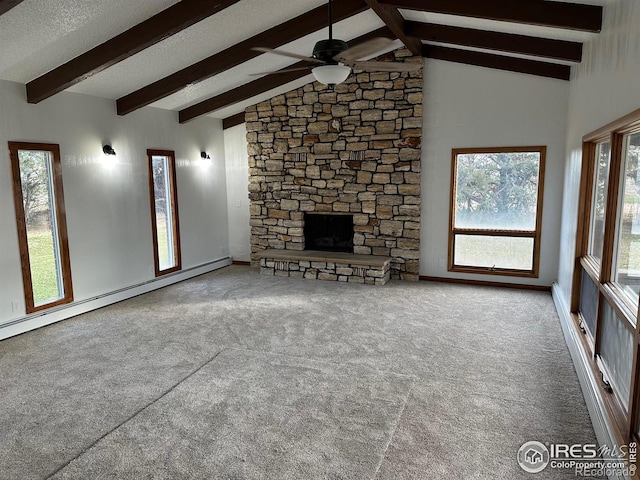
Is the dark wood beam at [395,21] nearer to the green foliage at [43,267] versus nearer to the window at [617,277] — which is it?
the window at [617,277]

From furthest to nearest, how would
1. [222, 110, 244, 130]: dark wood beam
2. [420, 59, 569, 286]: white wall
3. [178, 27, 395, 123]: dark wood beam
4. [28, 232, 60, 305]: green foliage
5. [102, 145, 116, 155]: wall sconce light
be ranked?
[222, 110, 244, 130]: dark wood beam
[178, 27, 395, 123]: dark wood beam
[420, 59, 569, 286]: white wall
[102, 145, 116, 155]: wall sconce light
[28, 232, 60, 305]: green foliage

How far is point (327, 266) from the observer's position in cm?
685

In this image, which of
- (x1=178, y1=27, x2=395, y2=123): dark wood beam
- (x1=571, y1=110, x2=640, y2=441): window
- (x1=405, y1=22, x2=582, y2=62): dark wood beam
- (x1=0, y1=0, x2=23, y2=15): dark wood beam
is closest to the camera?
(x1=571, y1=110, x2=640, y2=441): window

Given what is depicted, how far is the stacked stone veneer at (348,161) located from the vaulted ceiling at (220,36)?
770 mm

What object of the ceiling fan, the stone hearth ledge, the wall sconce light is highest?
the ceiling fan

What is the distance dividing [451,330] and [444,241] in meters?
2.23

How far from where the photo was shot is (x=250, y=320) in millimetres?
5012

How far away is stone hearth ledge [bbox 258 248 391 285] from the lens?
6527mm

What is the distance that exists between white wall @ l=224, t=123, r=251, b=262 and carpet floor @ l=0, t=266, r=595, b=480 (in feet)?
9.19

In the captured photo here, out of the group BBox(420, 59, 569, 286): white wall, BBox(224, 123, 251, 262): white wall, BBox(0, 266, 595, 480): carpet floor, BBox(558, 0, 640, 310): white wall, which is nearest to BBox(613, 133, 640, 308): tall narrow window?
BBox(558, 0, 640, 310): white wall

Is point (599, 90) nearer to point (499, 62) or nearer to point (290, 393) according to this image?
point (499, 62)

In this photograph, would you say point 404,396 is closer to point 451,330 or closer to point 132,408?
point 451,330

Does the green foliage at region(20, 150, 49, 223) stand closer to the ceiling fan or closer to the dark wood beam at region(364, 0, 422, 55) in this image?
the ceiling fan

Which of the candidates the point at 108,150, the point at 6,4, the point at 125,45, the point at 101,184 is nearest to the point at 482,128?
the point at 125,45
